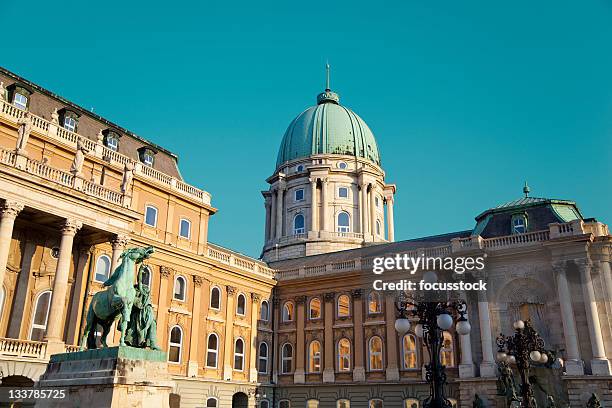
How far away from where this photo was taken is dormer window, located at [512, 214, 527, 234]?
35250 millimetres

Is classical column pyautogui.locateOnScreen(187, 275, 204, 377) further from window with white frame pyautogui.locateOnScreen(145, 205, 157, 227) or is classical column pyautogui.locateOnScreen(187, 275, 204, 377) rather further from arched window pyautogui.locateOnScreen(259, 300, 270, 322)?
arched window pyautogui.locateOnScreen(259, 300, 270, 322)

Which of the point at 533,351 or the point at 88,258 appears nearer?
the point at 533,351

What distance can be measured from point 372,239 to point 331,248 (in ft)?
14.9

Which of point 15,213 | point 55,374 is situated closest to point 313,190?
point 15,213

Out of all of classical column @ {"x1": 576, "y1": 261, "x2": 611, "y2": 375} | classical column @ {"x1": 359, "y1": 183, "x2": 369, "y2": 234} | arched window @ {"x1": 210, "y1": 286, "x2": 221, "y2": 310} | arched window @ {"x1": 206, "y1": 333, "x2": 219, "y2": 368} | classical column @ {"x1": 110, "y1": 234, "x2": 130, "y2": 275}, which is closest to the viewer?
classical column @ {"x1": 110, "y1": 234, "x2": 130, "y2": 275}

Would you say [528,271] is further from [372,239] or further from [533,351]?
[372,239]

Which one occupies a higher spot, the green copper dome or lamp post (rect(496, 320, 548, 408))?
the green copper dome

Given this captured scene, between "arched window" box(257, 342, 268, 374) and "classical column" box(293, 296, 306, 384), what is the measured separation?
2414mm

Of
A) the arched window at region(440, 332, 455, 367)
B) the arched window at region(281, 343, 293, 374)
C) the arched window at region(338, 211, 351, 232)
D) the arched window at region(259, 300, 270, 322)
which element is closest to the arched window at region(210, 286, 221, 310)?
the arched window at region(259, 300, 270, 322)

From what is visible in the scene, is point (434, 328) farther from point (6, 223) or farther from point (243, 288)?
point (243, 288)

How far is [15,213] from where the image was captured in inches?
919

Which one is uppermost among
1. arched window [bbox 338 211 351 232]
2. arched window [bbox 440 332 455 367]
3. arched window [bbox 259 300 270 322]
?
arched window [bbox 338 211 351 232]

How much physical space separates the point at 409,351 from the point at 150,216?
19.6m

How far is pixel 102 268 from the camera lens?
30344 millimetres
